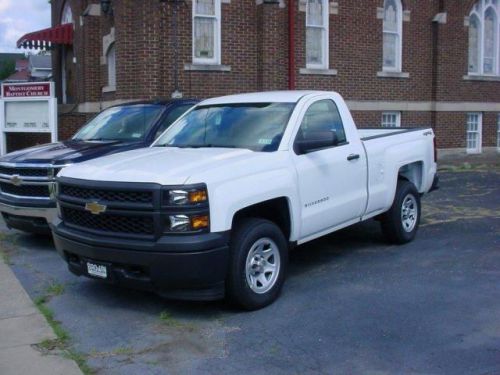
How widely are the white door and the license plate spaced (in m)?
→ 16.7

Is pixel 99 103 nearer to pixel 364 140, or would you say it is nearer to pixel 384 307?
pixel 364 140

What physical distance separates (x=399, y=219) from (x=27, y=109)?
8.83 m

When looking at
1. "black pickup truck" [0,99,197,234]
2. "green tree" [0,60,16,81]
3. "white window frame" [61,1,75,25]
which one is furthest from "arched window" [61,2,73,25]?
"green tree" [0,60,16,81]

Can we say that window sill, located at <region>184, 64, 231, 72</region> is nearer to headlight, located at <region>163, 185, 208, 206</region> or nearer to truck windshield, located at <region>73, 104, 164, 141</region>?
truck windshield, located at <region>73, 104, 164, 141</region>

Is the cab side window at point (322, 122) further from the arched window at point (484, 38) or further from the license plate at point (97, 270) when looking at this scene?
the arched window at point (484, 38)

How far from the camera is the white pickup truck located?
5363 millimetres

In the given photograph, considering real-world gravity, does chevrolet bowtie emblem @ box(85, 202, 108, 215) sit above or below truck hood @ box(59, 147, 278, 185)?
below

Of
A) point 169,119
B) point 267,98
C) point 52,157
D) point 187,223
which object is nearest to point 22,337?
point 187,223

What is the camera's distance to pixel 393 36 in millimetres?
18531

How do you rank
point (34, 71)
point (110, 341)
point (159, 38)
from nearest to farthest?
1. point (110, 341)
2. point (159, 38)
3. point (34, 71)

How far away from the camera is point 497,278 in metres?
6.75

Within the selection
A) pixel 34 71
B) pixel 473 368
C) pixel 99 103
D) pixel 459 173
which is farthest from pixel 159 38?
pixel 34 71

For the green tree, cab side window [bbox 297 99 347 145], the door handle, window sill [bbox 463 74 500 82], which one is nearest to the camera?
cab side window [bbox 297 99 347 145]

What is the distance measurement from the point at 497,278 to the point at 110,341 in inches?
154
